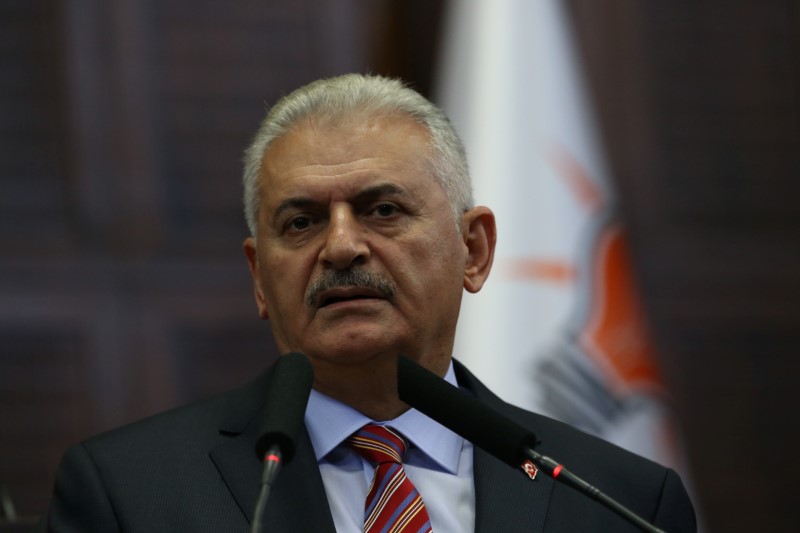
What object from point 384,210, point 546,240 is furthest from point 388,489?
point 546,240

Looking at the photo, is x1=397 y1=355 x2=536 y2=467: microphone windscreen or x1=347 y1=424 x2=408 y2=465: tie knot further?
x1=347 y1=424 x2=408 y2=465: tie knot

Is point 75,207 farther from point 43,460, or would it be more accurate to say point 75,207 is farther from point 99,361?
point 43,460

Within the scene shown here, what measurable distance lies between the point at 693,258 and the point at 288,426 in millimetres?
2638

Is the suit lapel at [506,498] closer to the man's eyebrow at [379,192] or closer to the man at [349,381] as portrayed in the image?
the man at [349,381]

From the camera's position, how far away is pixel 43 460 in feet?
11.0

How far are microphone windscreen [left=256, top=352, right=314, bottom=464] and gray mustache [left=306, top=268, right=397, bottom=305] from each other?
0.34 m

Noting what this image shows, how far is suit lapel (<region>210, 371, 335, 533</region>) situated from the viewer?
1833 millimetres

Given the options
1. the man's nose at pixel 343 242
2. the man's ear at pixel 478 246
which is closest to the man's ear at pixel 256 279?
the man's nose at pixel 343 242

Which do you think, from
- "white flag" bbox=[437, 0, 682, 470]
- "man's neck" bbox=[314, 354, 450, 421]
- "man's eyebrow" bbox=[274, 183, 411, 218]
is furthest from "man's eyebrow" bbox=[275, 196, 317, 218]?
"white flag" bbox=[437, 0, 682, 470]

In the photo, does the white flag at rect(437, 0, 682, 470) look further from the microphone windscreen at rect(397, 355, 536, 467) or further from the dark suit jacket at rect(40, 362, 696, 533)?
the microphone windscreen at rect(397, 355, 536, 467)

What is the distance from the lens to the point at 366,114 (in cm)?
206

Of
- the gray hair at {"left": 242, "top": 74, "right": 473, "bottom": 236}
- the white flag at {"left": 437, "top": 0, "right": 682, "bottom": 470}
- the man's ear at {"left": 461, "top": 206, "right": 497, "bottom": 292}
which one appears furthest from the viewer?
the white flag at {"left": 437, "top": 0, "right": 682, "bottom": 470}

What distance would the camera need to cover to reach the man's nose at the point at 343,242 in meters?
1.90

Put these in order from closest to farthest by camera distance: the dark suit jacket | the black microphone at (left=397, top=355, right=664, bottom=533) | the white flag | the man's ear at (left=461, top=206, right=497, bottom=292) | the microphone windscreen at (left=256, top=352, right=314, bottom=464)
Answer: the microphone windscreen at (left=256, top=352, right=314, bottom=464)
the black microphone at (left=397, top=355, right=664, bottom=533)
the dark suit jacket
the man's ear at (left=461, top=206, right=497, bottom=292)
the white flag
